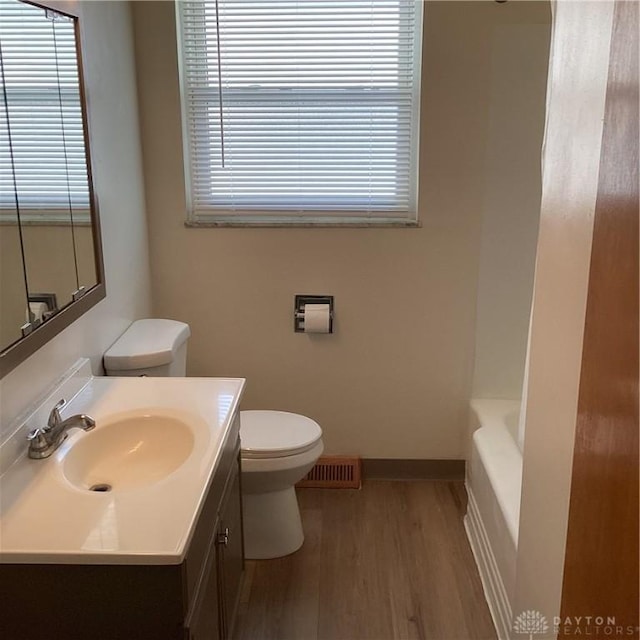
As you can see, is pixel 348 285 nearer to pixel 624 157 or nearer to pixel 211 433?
pixel 211 433

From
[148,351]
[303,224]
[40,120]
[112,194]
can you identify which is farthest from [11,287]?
[303,224]

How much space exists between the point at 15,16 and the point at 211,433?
117cm

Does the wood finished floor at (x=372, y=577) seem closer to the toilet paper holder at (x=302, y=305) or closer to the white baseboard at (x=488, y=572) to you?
the white baseboard at (x=488, y=572)

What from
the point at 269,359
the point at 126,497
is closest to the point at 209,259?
the point at 269,359

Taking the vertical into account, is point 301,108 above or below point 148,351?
above

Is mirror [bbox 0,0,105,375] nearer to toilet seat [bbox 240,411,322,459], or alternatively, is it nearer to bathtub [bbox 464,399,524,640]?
toilet seat [bbox 240,411,322,459]

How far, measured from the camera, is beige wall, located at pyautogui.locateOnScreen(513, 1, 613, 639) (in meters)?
1.46

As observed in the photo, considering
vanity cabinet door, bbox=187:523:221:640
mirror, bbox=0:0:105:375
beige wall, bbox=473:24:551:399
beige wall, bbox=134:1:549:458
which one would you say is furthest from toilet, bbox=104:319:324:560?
beige wall, bbox=473:24:551:399

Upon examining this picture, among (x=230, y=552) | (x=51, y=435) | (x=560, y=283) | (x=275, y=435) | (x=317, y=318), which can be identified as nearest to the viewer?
(x=560, y=283)

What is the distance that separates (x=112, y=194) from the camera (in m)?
2.60

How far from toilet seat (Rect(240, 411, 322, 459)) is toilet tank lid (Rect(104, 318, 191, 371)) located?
41cm

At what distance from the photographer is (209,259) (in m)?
3.13

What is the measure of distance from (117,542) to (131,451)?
24.4 inches

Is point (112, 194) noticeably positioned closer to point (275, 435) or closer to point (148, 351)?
point (148, 351)
